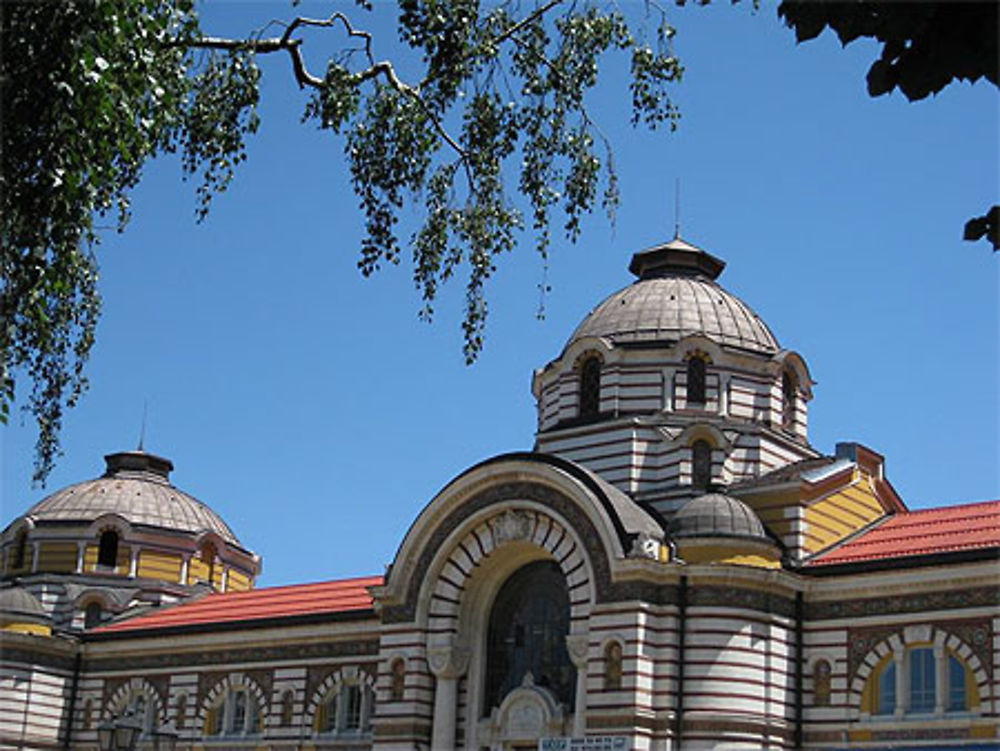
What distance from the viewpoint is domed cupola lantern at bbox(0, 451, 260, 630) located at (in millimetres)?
47397

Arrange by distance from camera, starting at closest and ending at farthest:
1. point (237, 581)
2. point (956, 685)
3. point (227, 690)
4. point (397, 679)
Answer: point (956, 685)
point (397, 679)
point (227, 690)
point (237, 581)

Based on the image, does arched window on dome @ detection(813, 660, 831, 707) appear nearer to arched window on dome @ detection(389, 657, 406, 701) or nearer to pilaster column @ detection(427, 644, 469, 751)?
pilaster column @ detection(427, 644, 469, 751)

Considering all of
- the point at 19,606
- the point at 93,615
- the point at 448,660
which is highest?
the point at 93,615

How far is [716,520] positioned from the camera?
31234 mm

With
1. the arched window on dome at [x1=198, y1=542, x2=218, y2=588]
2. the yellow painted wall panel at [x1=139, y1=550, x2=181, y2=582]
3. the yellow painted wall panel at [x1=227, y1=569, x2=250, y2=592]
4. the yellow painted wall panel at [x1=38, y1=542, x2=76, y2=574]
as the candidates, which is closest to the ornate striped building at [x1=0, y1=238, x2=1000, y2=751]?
the yellow painted wall panel at [x1=38, y1=542, x2=76, y2=574]

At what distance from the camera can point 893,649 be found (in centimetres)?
2947

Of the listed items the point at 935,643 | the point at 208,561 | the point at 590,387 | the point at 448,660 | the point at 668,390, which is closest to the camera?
the point at 935,643

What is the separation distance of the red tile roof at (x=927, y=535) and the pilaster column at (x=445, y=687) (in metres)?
8.30

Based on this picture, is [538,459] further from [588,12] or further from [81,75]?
[81,75]

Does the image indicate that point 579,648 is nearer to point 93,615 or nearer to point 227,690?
point 227,690

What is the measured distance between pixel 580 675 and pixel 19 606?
20.9 metres

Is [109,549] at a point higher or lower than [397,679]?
higher

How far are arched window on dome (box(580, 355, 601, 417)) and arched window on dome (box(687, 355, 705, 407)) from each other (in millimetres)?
2278

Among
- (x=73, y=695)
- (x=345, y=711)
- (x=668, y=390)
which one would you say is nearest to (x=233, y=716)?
(x=345, y=711)
